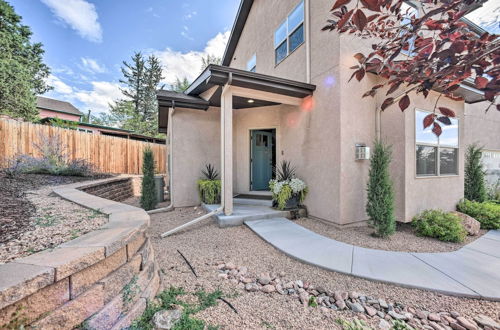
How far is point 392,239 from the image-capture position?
13.3 ft

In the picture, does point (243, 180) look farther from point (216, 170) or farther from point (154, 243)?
point (154, 243)

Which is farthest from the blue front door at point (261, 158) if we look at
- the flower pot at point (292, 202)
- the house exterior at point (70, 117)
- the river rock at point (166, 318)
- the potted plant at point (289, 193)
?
the house exterior at point (70, 117)

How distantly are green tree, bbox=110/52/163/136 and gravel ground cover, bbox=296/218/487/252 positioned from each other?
23118mm

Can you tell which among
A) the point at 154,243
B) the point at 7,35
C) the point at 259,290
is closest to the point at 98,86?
the point at 7,35

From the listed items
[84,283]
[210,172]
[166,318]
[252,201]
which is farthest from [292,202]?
[84,283]

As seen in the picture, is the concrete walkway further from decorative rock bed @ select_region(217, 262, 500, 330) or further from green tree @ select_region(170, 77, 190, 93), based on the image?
green tree @ select_region(170, 77, 190, 93)

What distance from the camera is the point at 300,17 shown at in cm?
588

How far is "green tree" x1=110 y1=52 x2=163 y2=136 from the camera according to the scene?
2347 cm

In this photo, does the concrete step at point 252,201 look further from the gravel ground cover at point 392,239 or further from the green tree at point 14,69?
the green tree at point 14,69

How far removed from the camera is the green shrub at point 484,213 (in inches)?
194

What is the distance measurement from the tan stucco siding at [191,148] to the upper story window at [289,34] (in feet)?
9.60

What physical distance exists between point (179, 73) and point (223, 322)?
27.5 metres

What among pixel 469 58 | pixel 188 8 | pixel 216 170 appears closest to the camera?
pixel 469 58

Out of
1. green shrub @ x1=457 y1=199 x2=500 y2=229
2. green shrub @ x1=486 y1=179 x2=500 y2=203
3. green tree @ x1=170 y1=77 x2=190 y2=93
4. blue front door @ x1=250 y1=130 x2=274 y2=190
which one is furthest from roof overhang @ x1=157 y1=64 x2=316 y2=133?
green tree @ x1=170 y1=77 x2=190 y2=93
